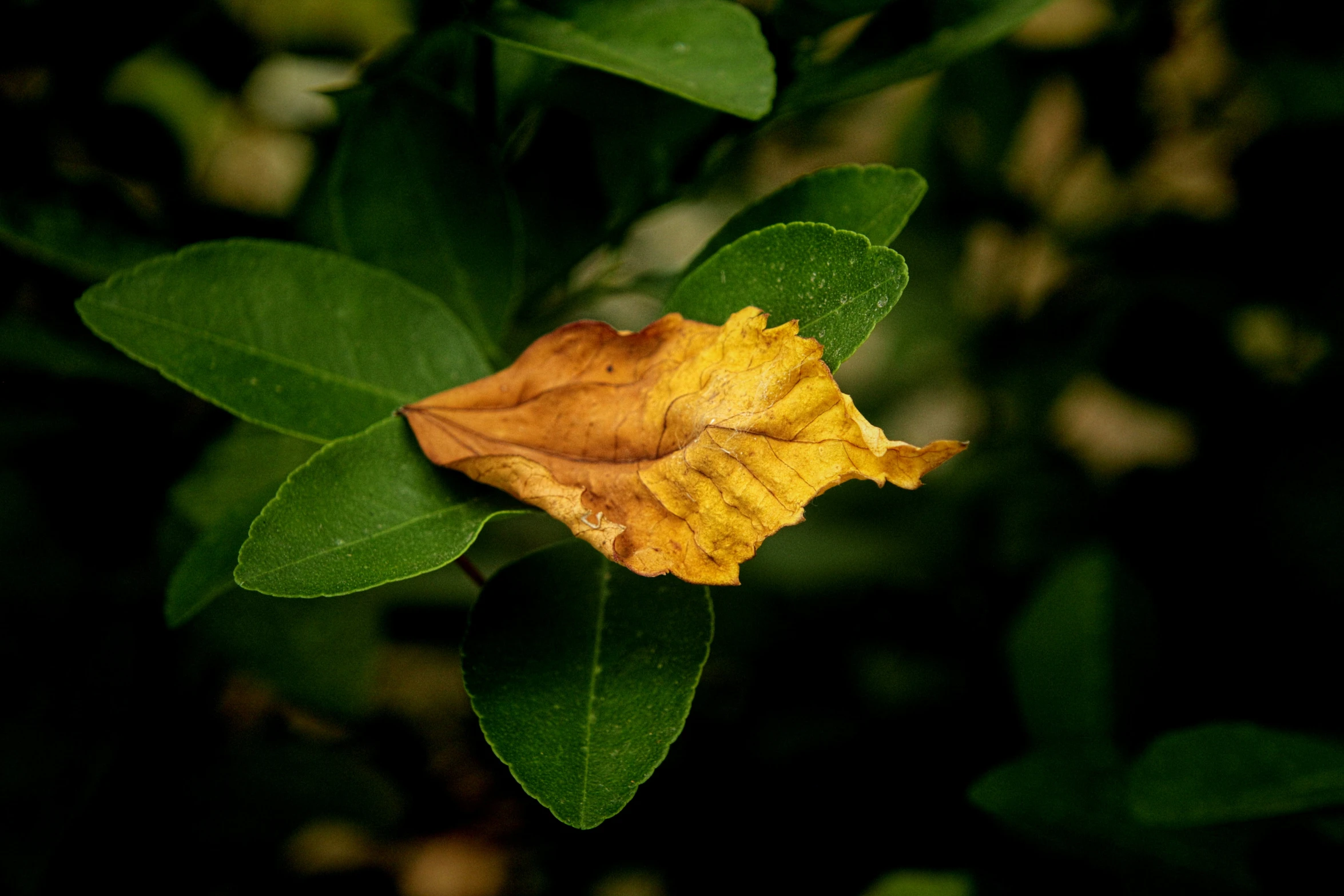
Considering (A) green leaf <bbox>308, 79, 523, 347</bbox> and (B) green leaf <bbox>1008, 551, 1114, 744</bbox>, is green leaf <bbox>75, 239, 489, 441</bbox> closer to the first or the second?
(A) green leaf <bbox>308, 79, 523, 347</bbox>

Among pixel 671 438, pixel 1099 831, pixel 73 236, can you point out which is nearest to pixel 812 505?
pixel 671 438

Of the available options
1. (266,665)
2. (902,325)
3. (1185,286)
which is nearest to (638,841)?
(266,665)

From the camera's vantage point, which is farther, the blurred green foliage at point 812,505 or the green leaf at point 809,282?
the blurred green foliage at point 812,505

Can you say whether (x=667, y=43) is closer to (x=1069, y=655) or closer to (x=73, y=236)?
(x=73, y=236)

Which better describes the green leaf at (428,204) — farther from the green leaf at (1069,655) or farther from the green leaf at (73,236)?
the green leaf at (1069,655)

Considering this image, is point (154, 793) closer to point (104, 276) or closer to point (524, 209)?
point (104, 276)

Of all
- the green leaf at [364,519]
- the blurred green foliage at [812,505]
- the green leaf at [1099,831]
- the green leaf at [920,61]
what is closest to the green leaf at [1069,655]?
the blurred green foliage at [812,505]
